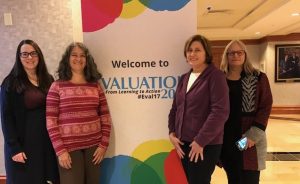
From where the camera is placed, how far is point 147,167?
7.27 ft

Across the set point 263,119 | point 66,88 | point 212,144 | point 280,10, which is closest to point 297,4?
point 280,10

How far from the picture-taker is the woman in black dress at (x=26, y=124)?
197 centimetres

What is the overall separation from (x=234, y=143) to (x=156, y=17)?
40.2 inches

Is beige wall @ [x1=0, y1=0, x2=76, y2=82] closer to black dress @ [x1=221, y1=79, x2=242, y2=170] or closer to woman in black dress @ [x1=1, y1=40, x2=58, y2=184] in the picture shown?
woman in black dress @ [x1=1, y1=40, x2=58, y2=184]

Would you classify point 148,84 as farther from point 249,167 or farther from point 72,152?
point 249,167

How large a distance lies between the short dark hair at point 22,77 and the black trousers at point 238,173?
138 cm

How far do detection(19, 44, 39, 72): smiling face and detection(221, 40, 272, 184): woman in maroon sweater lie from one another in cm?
134

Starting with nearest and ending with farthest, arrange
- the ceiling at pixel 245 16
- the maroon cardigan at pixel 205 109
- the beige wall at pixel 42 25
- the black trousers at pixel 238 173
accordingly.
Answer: the maroon cardigan at pixel 205 109
the black trousers at pixel 238 173
the beige wall at pixel 42 25
the ceiling at pixel 245 16

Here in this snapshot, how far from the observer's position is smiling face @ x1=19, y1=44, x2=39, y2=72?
2.00m

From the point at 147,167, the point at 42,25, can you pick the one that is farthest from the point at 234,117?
the point at 42,25

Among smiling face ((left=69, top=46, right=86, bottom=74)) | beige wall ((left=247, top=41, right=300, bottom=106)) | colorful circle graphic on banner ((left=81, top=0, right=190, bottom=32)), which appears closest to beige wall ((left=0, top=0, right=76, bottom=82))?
colorful circle graphic on banner ((left=81, top=0, right=190, bottom=32))

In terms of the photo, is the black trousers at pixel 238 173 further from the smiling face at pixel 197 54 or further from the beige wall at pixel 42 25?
the beige wall at pixel 42 25

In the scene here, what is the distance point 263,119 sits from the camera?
79.0 inches

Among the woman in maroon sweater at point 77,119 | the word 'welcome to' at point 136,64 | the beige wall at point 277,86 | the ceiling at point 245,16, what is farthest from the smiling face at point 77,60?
the beige wall at point 277,86
